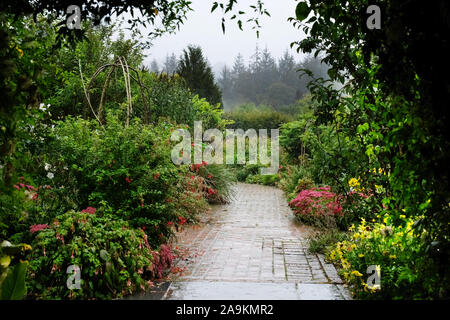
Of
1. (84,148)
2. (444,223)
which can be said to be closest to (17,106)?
(444,223)

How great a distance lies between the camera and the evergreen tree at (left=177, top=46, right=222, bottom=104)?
25688 millimetres

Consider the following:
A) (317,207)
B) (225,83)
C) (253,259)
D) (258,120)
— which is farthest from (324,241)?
(225,83)

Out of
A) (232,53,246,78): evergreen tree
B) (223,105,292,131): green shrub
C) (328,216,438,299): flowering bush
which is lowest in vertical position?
(328,216,438,299): flowering bush

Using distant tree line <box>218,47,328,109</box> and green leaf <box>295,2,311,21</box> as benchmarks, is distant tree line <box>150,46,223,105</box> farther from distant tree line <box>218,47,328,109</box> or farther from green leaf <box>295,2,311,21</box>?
green leaf <box>295,2,311,21</box>

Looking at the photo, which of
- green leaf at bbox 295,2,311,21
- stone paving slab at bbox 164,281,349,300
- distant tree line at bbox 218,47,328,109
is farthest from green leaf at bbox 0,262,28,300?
distant tree line at bbox 218,47,328,109

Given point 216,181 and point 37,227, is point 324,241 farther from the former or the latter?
point 216,181

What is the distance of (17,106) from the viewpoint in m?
2.10

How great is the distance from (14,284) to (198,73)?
24.2 m

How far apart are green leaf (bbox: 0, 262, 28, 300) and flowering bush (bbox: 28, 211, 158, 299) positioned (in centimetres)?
133

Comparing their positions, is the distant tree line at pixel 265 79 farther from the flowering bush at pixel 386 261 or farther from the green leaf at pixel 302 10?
the green leaf at pixel 302 10

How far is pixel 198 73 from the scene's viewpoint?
25734 millimetres

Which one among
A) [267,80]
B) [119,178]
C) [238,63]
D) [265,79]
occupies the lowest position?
[119,178]

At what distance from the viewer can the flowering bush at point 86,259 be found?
3.62m

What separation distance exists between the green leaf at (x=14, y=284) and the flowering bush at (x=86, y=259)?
133cm
